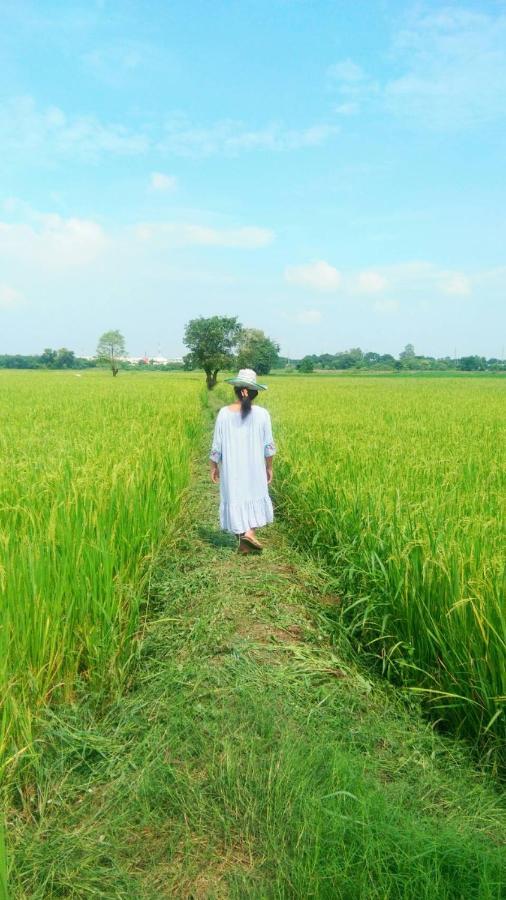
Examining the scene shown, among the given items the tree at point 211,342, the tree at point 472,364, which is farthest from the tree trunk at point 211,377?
the tree at point 472,364

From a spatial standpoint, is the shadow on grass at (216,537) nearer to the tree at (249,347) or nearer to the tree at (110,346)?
the tree at (249,347)

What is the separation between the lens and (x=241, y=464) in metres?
4.70

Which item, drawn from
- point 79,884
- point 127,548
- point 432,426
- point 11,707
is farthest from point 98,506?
point 432,426

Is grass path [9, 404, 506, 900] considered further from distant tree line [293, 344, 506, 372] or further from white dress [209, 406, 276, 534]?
distant tree line [293, 344, 506, 372]

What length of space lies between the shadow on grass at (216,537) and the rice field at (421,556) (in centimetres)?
62

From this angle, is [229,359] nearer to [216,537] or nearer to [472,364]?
[216,537]

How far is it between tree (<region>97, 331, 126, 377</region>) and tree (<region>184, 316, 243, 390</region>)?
35242 millimetres

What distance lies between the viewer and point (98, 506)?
348cm

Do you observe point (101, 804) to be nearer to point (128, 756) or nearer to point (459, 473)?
point (128, 756)

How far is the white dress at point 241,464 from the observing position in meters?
4.66

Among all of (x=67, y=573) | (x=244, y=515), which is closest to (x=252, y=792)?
(x=67, y=573)

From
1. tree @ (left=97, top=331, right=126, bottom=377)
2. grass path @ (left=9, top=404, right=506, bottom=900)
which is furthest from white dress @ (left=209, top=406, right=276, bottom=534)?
tree @ (left=97, top=331, right=126, bottom=377)

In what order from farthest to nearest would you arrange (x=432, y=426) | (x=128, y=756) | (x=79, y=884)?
(x=432, y=426) → (x=128, y=756) → (x=79, y=884)

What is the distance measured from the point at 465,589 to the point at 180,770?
57.4 inches
